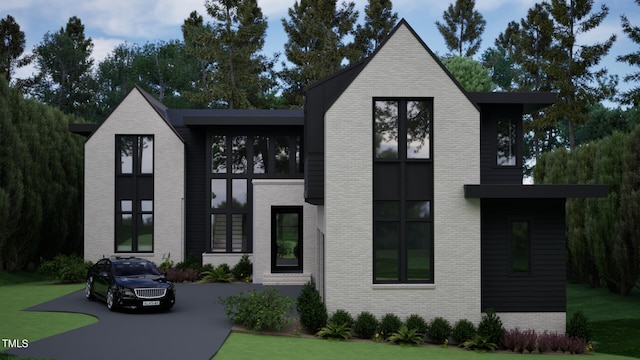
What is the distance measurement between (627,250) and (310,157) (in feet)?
52.0

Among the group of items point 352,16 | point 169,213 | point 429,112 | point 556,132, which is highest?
point 352,16

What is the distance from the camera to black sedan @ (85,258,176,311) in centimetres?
2016

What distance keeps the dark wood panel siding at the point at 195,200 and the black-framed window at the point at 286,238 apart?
4.51 metres

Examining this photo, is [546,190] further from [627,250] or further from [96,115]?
[96,115]

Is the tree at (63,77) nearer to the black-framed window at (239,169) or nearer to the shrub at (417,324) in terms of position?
the black-framed window at (239,169)

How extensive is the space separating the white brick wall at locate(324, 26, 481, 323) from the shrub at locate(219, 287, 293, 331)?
1.36 meters

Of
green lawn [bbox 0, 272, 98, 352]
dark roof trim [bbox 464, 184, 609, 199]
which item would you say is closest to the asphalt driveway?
green lawn [bbox 0, 272, 98, 352]

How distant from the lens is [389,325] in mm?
18000

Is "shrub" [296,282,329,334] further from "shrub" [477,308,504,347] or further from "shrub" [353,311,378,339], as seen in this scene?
"shrub" [477,308,504,347]

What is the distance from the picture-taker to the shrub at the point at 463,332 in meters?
17.9

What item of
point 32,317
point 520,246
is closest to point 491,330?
point 520,246

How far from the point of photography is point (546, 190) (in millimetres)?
18250


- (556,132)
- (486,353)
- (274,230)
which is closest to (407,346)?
(486,353)

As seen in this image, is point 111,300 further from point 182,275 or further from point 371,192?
point 371,192
